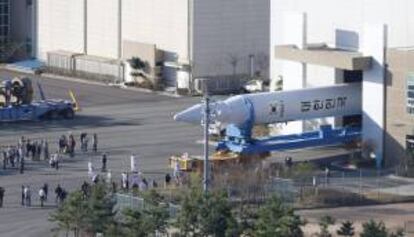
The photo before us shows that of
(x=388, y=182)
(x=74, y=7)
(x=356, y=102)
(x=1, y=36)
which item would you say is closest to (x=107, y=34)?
(x=74, y=7)

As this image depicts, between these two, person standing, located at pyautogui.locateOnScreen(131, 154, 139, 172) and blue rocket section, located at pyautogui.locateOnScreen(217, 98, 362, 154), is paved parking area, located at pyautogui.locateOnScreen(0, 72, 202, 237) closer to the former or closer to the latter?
person standing, located at pyautogui.locateOnScreen(131, 154, 139, 172)

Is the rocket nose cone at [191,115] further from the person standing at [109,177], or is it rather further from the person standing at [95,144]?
the person standing at [95,144]

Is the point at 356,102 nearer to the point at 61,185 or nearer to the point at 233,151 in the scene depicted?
the point at 233,151

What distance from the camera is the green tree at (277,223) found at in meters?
44.4

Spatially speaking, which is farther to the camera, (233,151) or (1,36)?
(1,36)

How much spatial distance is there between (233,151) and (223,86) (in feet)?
82.0

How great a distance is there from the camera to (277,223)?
44594 mm

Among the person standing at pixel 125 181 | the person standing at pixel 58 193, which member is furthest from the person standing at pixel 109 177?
the person standing at pixel 58 193

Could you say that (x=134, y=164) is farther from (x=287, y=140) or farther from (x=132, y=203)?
(x=132, y=203)

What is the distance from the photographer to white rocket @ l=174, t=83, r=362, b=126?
64.9 metres

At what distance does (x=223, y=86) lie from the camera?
8944cm

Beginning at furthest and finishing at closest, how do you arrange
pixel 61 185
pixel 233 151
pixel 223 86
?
pixel 223 86
pixel 233 151
pixel 61 185

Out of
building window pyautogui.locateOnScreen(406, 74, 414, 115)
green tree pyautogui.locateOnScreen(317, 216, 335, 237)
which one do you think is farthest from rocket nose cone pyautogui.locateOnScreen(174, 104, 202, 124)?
green tree pyautogui.locateOnScreen(317, 216, 335, 237)

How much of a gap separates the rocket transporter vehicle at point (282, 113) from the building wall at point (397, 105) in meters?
2.23
